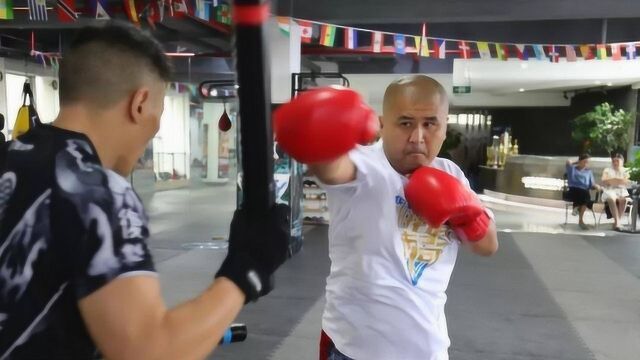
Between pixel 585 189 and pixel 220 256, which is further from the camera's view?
pixel 585 189

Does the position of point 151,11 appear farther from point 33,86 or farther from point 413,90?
point 33,86

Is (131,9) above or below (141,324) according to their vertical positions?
above

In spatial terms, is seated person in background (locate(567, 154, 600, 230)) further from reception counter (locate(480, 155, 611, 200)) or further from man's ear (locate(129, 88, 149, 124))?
man's ear (locate(129, 88, 149, 124))

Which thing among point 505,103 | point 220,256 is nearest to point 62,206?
point 220,256

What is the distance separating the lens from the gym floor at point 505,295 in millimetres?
3434

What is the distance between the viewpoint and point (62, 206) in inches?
30.0

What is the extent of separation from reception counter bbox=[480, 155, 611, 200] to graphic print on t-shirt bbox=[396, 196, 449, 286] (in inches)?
403

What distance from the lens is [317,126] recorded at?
0.95 meters

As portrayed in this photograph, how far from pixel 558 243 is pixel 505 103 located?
8.66 m

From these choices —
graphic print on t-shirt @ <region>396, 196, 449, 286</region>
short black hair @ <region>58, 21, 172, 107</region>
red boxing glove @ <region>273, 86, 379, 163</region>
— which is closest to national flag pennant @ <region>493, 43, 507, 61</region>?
graphic print on t-shirt @ <region>396, 196, 449, 286</region>

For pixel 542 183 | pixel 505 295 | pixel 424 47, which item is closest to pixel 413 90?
pixel 505 295

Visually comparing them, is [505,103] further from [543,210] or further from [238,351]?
[238,351]

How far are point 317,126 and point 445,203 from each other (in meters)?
0.56

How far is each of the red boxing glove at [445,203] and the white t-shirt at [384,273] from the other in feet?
0.18
